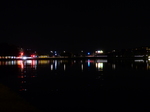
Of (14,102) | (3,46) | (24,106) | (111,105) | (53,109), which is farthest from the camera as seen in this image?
(3,46)

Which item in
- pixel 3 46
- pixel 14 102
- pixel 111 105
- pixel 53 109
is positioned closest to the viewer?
pixel 14 102

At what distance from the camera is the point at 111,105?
9414 millimetres

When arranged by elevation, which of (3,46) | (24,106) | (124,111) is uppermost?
(3,46)

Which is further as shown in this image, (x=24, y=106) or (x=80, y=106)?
(x=80, y=106)

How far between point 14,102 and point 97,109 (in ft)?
12.3

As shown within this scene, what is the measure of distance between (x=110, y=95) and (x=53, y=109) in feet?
13.7

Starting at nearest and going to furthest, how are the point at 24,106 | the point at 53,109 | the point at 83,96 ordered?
the point at 24,106
the point at 53,109
the point at 83,96

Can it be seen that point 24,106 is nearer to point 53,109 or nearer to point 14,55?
point 53,109

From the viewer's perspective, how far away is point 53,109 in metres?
8.66

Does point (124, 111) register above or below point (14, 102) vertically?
below

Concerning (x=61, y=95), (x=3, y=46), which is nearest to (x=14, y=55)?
(x=3, y=46)

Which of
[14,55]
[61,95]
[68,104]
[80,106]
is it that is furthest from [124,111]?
[14,55]

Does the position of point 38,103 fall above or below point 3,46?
below

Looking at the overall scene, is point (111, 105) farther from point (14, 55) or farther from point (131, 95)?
point (14, 55)
